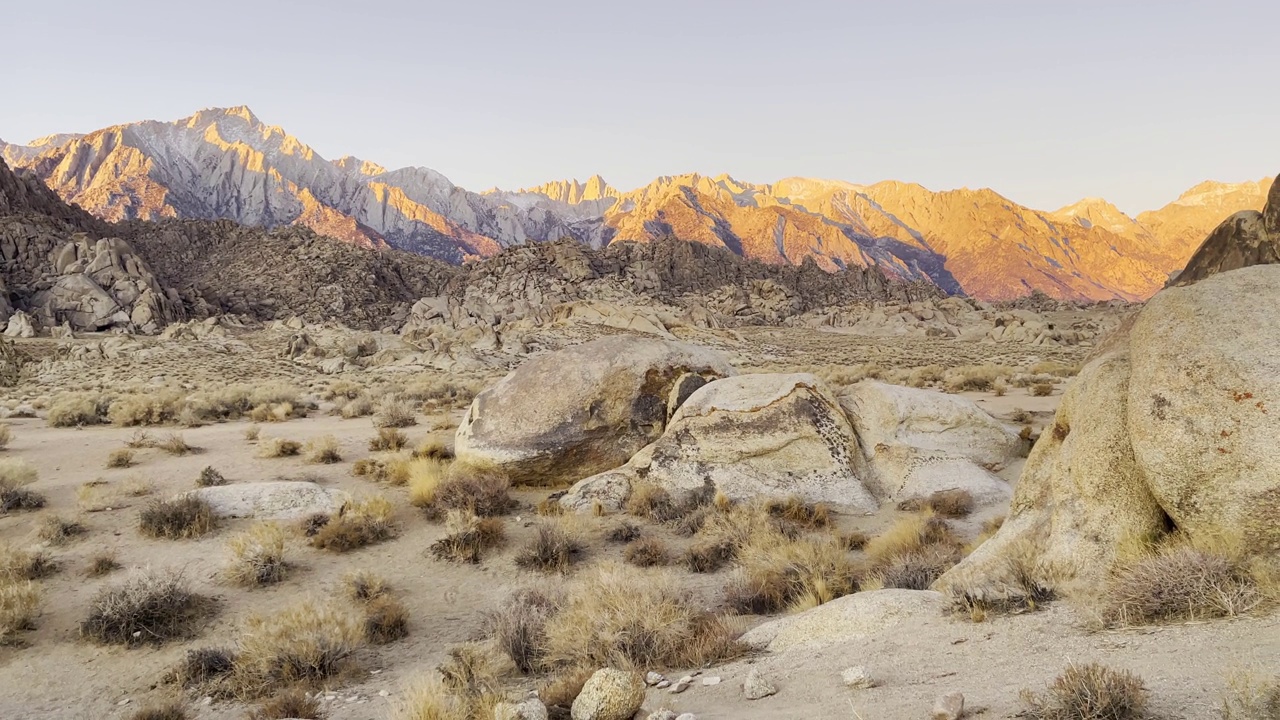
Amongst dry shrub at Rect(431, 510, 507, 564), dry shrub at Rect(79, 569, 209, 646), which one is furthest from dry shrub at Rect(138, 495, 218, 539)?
dry shrub at Rect(431, 510, 507, 564)

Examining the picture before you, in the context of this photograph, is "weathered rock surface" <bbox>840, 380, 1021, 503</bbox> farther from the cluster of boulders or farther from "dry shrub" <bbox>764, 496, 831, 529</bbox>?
"dry shrub" <bbox>764, 496, 831, 529</bbox>

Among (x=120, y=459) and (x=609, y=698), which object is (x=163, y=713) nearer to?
(x=609, y=698)

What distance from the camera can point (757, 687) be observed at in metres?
4.18

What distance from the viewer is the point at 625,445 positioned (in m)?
11.9

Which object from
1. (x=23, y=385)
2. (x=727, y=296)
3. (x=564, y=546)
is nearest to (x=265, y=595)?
(x=564, y=546)

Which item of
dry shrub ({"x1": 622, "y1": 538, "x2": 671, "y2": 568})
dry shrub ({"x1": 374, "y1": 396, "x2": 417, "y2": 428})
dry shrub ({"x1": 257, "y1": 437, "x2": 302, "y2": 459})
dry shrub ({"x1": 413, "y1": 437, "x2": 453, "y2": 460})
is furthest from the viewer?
dry shrub ({"x1": 374, "y1": 396, "x2": 417, "y2": 428})

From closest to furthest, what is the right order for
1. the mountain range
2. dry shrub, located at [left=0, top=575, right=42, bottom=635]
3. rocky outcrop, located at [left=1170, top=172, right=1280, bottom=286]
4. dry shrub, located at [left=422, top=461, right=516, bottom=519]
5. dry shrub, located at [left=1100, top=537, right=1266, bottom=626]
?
1. dry shrub, located at [left=1100, top=537, right=1266, bottom=626]
2. dry shrub, located at [left=0, top=575, right=42, bottom=635]
3. dry shrub, located at [left=422, top=461, right=516, bottom=519]
4. rocky outcrop, located at [left=1170, top=172, right=1280, bottom=286]
5. the mountain range

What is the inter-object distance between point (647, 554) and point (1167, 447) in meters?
5.34

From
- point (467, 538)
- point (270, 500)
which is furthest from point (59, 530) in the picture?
point (467, 538)

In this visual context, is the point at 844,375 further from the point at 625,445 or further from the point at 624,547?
the point at 624,547

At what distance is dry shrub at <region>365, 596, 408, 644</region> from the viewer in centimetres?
642

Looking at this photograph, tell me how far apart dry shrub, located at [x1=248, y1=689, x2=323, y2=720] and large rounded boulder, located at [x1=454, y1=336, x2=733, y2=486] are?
246 inches

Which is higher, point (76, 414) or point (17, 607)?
point (76, 414)

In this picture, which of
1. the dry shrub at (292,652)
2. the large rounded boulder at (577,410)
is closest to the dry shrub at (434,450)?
the large rounded boulder at (577,410)
